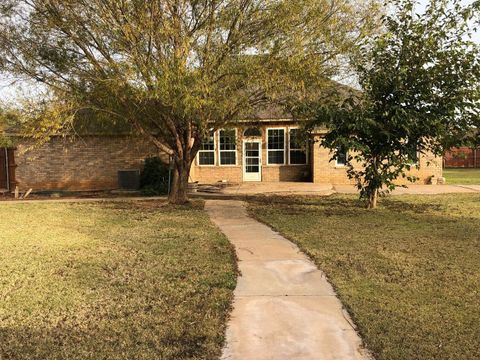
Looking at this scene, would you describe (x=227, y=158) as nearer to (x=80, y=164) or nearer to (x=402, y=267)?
(x=80, y=164)

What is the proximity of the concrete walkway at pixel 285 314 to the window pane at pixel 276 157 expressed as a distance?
43.7 feet

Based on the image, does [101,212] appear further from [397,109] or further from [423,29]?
[423,29]

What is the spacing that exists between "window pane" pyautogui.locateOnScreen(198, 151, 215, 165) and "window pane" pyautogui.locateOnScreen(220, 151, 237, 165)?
0.41 m

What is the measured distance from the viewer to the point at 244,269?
6.63 m

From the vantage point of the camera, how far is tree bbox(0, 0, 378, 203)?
10008 mm

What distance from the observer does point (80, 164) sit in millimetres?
20062

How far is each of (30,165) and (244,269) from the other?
16.2 m

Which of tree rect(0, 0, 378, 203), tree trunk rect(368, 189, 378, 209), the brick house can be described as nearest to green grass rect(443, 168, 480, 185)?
the brick house

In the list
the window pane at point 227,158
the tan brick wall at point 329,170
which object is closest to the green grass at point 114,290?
the tan brick wall at point 329,170

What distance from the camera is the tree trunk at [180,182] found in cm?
1365

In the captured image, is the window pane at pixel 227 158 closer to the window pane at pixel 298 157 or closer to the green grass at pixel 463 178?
the window pane at pixel 298 157

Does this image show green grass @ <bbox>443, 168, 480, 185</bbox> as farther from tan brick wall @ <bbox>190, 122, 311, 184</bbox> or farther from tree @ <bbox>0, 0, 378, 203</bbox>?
tree @ <bbox>0, 0, 378, 203</bbox>

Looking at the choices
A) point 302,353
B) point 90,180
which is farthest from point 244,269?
point 90,180

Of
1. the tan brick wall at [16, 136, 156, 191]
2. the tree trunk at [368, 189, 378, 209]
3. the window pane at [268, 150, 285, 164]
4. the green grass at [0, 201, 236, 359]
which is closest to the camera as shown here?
the green grass at [0, 201, 236, 359]
